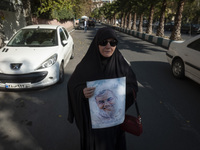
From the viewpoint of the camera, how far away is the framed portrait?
1429mm

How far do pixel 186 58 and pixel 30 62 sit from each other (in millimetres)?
4639

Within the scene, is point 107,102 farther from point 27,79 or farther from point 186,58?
point 186,58

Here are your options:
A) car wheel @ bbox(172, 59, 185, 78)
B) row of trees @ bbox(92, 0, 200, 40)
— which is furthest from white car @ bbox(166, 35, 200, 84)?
row of trees @ bbox(92, 0, 200, 40)

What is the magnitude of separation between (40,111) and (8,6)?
36.3 feet

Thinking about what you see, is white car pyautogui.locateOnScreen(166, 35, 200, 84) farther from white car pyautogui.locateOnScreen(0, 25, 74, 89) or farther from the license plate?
the license plate

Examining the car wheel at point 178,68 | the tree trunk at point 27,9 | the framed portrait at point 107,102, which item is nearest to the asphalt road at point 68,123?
the car wheel at point 178,68

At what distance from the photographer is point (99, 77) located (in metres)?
Answer: 1.53

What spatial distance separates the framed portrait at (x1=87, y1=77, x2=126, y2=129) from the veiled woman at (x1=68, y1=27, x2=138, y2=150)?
105 millimetres

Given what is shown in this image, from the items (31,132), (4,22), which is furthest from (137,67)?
(4,22)

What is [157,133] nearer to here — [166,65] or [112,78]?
[112,78]

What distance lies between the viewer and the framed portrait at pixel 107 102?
4.69ft

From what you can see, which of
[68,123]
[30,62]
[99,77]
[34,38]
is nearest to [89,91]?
[99,77]

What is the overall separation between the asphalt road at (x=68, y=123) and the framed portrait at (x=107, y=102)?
118cm

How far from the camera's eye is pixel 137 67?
6.59 metres
